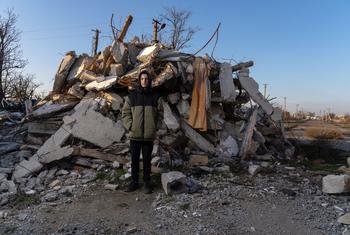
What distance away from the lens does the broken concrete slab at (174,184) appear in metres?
5.50

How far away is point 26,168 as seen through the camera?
7004 millimetres

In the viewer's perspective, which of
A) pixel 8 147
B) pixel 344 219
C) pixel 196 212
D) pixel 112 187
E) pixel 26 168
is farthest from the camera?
pixel 8 147

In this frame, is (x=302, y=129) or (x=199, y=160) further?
(x=302, y=129)

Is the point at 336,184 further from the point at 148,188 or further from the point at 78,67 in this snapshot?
the point at 78,67

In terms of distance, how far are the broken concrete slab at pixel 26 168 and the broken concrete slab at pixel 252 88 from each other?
4.86m

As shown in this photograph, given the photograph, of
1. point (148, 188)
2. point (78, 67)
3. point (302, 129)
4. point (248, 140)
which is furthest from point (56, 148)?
point (302, 129)

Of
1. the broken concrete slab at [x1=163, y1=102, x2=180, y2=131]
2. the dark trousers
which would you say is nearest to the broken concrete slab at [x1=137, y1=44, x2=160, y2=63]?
the broken concrete slab at [x1=163, y1=102, x2=180, y2=131]

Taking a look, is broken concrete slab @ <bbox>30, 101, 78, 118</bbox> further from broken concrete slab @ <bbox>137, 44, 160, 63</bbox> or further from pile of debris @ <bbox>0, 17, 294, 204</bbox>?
broken concrete slab @ <bbox>137, 44, 160, 63</bbox>

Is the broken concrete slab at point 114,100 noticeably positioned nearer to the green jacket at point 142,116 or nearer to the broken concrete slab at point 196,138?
the broken concrete slab at point 196,138

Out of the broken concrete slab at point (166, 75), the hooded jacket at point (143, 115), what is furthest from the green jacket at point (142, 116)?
the broken concrete slab at point (166, 75)

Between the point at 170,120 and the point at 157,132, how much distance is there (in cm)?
38

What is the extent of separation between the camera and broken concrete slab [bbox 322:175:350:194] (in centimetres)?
552

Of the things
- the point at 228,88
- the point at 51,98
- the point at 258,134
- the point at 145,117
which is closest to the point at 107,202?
the point at 145,117

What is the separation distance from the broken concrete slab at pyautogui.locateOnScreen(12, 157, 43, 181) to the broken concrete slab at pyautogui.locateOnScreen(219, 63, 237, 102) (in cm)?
419
